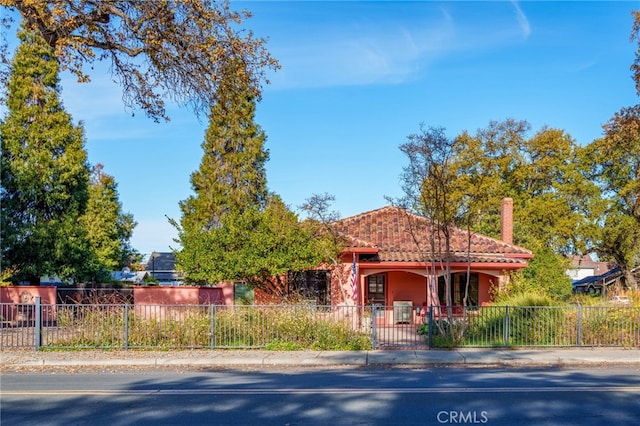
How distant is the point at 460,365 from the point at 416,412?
22.6ft

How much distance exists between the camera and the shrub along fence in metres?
17.9

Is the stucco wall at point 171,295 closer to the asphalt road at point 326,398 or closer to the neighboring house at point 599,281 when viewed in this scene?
the asphalt road at point 326,398

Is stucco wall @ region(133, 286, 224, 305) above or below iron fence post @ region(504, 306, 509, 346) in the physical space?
above

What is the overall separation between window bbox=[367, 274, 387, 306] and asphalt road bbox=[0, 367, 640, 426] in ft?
47.8

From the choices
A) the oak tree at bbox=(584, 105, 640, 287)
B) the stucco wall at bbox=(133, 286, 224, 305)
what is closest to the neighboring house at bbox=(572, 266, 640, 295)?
the oak tree at bbox=(584, 105, 640, 287)

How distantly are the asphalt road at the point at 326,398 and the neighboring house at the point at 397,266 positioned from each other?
1210cm

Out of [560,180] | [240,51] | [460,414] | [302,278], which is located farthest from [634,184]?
[460,414]

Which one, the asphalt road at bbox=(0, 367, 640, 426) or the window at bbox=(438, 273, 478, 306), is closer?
the asphalt road at bbox=(0, 367, 640, 426)

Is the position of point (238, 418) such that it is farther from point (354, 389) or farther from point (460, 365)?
point (460, 365)

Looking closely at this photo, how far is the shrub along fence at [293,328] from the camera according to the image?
1788cm

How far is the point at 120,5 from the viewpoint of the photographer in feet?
47.1

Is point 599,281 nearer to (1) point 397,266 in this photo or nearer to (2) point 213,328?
(1) point 397,266

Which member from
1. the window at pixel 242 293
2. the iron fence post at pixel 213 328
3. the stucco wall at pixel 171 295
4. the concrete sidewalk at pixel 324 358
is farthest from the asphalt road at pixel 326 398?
the window at pixel 242 293

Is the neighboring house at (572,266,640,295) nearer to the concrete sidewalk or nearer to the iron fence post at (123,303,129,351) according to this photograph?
the concrete sidewalk
